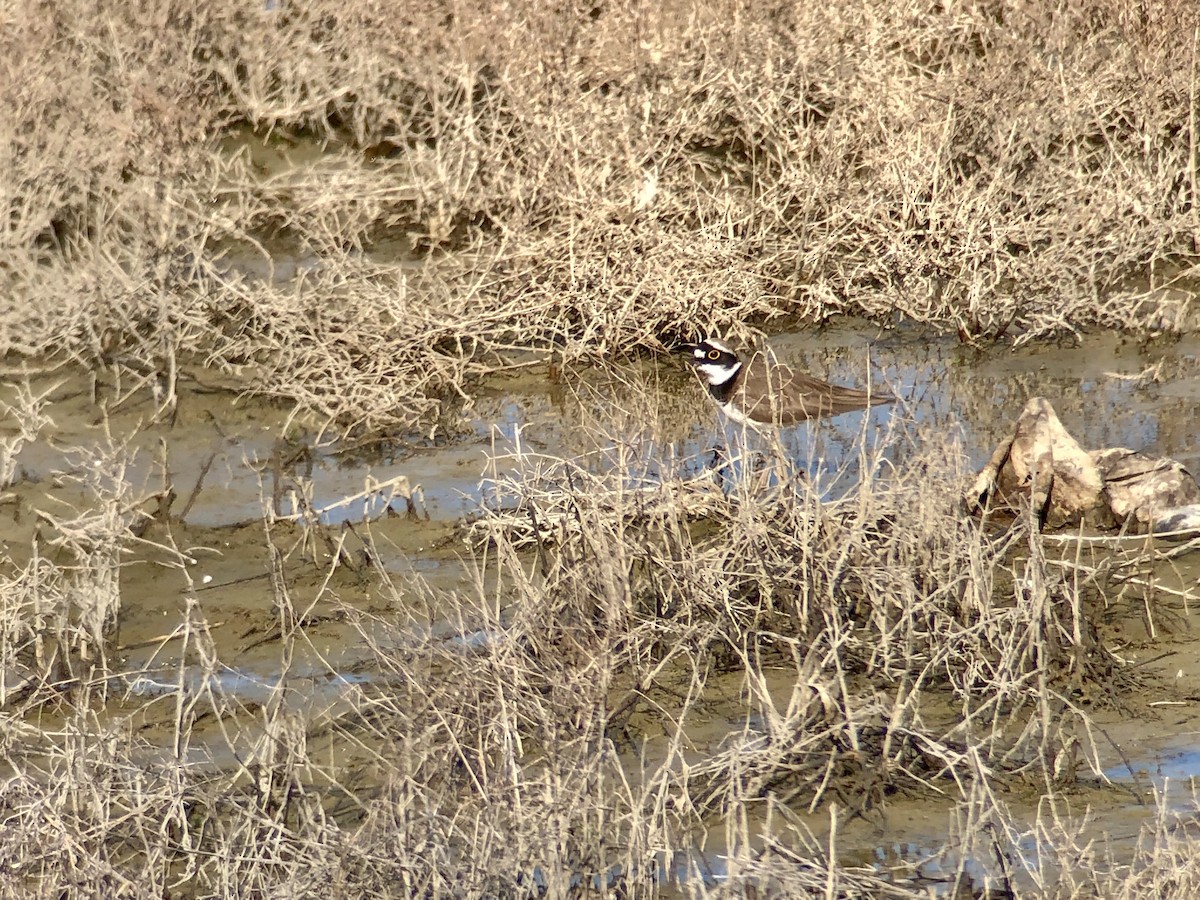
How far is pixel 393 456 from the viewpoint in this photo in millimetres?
7047

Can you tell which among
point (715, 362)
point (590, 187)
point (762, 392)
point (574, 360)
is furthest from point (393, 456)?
point (590, 187)

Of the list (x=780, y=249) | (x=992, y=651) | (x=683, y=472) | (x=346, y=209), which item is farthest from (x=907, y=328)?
(x=992, y=651)

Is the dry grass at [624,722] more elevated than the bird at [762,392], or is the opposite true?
the dry grass at [624,722]

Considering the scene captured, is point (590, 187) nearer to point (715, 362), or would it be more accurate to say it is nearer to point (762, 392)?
point (715, 362)

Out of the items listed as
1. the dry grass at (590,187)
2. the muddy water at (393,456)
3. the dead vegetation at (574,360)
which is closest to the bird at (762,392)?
the muddy water at (393,456)

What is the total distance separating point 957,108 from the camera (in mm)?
8398

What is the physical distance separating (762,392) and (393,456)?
155 centimetres

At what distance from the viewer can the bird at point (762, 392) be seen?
6285 millimetres

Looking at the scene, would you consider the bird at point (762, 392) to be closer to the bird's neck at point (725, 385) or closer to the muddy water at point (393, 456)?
the bird's neck at point (725, 385)

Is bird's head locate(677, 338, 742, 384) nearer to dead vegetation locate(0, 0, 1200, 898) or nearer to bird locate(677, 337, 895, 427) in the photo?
bird locate(677, 337, 895, 427)

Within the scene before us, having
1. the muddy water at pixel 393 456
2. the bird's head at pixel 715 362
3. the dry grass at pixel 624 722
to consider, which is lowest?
the muddy water at pixel 393 456

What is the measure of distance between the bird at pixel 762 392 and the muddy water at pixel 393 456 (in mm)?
150

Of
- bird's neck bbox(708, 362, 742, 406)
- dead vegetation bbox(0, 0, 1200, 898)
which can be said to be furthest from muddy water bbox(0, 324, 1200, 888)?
bird's neck bbox(708, 362, 742, 406)

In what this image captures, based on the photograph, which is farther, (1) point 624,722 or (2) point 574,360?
(2) point 574,360
